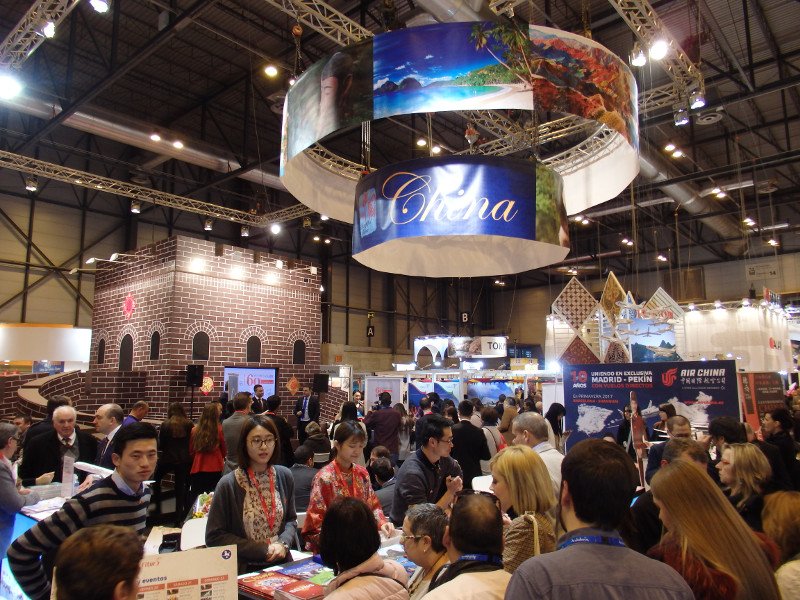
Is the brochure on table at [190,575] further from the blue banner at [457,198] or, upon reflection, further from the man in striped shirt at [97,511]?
the blue banner at [457,198]

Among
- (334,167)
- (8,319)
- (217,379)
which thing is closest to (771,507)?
(334,167)

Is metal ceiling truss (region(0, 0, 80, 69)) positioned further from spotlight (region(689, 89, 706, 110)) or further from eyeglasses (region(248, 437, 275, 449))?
spotlight (region(689, 89, 706, 110))

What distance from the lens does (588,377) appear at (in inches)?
305

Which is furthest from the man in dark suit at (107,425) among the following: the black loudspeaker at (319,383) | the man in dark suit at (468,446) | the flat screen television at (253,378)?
the black loudspeaker at (319,383)

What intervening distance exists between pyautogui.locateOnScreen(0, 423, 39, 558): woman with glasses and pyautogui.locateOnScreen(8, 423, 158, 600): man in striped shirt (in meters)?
1.12

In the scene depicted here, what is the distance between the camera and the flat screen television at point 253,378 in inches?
487

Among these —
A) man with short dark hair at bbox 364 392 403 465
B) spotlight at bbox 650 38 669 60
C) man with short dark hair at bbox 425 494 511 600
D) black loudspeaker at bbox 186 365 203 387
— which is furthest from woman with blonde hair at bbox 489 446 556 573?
black loudspeaker at bbox 186 365 203 387

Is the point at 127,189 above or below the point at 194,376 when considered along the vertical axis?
above

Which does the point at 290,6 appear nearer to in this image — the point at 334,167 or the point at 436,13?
the point at 436,13

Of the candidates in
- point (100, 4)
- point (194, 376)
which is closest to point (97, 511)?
point (100, 4)

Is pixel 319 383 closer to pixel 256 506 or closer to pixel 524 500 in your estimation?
pixel 256 506

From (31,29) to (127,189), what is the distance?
20.1 feet

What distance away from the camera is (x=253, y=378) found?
12.7 meters

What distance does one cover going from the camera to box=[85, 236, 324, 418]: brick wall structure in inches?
453
